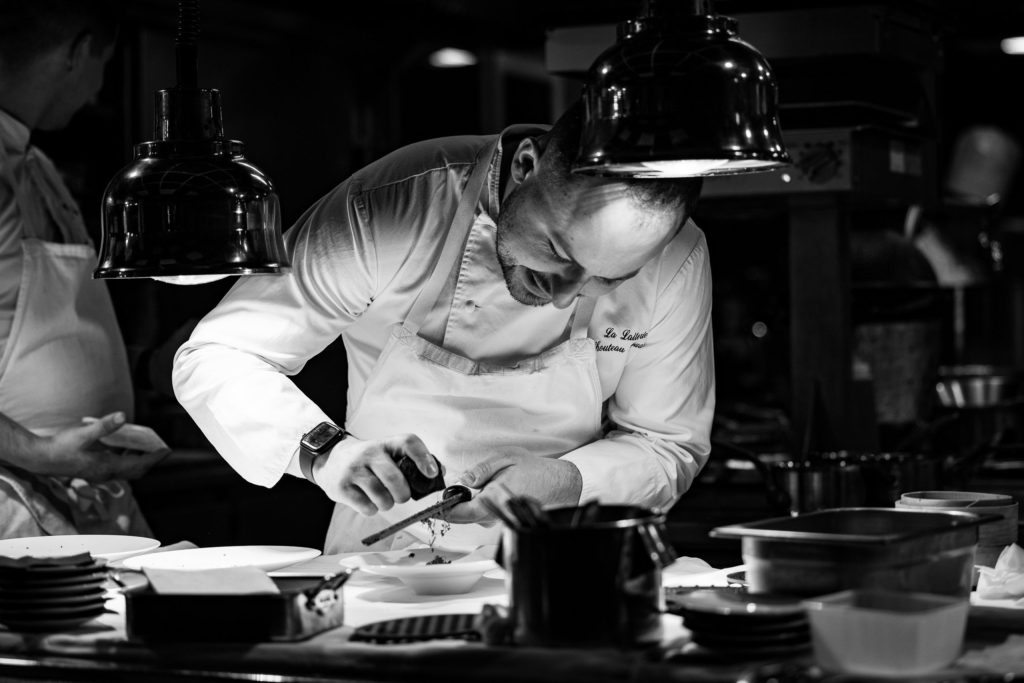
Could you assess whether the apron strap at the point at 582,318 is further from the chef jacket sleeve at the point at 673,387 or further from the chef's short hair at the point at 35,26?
the chef's short hair at the point at 35,26

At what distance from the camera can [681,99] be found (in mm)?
1848

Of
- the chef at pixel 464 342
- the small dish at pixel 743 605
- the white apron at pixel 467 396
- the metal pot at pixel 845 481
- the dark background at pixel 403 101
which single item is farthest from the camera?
the dark background at pixel 403 101

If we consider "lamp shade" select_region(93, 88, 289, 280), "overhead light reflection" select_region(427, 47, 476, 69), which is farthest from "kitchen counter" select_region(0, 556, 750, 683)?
"overhead light reflection" select_region(427, 47, 476, 69)

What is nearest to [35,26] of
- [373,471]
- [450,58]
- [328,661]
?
[373,471]

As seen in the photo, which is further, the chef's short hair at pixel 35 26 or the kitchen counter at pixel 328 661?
the chef's short hair at pixel 35 26

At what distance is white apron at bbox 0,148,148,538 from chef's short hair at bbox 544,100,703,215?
1.55 metres

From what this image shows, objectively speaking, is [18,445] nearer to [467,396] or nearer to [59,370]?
[59,370]

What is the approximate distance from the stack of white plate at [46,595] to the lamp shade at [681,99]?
A: 0.89m

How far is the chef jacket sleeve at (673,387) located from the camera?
2.86m

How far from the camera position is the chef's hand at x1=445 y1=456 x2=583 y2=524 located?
2387 millimetres

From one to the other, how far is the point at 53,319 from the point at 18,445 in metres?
0.38

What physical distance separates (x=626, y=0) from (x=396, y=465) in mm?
1762

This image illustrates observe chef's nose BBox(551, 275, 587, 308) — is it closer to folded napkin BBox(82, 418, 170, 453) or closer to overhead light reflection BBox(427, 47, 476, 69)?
folded napkin BBox(82, 418, 170, 453)

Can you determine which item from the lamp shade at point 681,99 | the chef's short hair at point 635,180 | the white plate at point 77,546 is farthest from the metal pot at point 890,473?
the white plate at point 77,546
